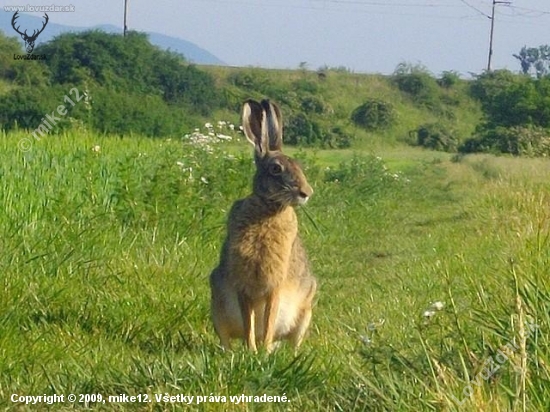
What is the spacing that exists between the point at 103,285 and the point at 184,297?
525mm

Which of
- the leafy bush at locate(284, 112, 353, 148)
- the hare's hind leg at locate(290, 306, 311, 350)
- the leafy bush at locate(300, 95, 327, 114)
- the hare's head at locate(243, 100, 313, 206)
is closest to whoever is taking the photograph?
the hare's head at locate(243, 100, 313, 206)

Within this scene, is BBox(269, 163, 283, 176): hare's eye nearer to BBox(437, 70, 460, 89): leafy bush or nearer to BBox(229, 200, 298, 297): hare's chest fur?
BBox(229, 200, 298, 297): hare's chest fur

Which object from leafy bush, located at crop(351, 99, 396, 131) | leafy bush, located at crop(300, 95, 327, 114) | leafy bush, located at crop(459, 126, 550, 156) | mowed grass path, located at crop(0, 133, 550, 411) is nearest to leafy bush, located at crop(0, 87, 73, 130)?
mowed grass path, located at crop(0, 133, 550, 411)

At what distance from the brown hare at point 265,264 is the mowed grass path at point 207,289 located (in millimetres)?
184

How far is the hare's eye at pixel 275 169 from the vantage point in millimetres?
6027

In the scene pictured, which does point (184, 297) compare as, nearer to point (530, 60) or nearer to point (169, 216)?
point (169, 216)

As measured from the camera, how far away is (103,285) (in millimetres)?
7070

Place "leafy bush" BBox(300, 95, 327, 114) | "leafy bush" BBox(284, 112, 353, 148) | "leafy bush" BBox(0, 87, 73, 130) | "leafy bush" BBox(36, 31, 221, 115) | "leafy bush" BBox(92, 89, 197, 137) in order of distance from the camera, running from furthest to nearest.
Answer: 1. "leafy bush" BBox(300, 95, 327, 114)
2. "leafy bush" BBox(284, 112, 353, 148)
3. "leafy bush" BBox(36, 31, 221, 115)
4. "leafy bush" BBox(0, 87, 73, 130)
5. "leafy bush" BBox(92, 89, 197, 137)

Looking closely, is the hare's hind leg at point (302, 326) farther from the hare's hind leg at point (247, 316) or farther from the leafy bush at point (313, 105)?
the leafy bush at point (313, 105)

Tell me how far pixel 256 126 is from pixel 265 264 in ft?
2.97

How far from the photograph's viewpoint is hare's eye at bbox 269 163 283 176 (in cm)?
603

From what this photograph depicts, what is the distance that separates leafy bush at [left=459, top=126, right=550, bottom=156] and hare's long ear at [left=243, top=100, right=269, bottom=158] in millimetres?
21047

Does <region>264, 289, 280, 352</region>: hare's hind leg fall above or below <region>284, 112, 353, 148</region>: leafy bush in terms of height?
above

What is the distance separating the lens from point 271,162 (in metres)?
6.09
